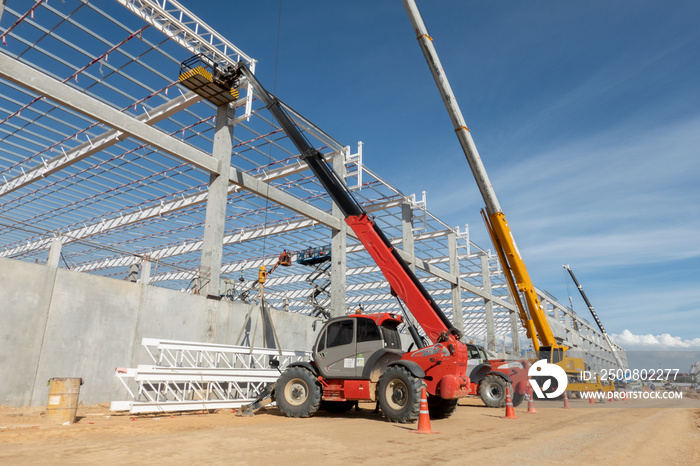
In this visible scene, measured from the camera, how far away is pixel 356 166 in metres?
23.2

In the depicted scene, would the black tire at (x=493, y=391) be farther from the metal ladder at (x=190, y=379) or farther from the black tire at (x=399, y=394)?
the metal ladder at (x=190, y=379)

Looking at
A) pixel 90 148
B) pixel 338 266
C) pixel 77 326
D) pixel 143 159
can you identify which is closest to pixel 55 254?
pixel 77 326

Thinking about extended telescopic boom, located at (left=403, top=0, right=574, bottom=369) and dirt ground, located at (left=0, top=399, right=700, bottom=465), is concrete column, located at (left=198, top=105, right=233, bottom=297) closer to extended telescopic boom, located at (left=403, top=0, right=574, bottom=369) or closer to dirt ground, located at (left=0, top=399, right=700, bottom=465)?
dirt ground, located at (left=0, top=399, right=700, bottom=465)

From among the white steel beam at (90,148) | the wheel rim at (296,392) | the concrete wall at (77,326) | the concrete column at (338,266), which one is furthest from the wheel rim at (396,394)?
the white steel beam at (90,148)

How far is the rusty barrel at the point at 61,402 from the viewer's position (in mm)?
8109

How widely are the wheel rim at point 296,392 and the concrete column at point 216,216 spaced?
4943 mm

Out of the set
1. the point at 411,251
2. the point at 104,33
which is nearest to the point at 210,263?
the point at 104,33

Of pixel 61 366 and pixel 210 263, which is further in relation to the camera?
pixel 210 263

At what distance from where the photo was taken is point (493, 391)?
1485 cm

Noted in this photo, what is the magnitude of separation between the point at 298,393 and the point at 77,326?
222 inches

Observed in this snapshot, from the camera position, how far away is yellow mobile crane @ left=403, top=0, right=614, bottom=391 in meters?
15.6

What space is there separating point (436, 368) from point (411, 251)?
1675cm

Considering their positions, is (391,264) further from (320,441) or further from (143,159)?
(143,159)

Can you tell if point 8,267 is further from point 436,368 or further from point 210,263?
point 436,368
